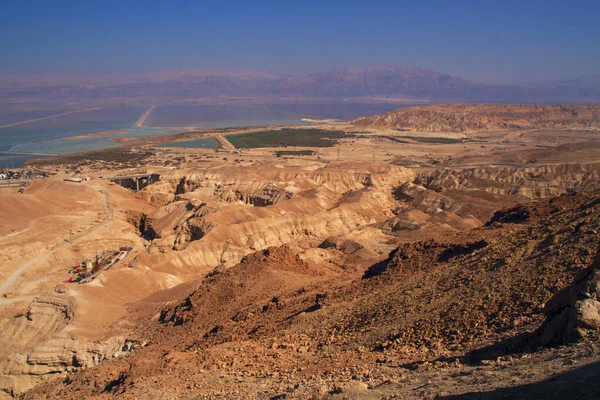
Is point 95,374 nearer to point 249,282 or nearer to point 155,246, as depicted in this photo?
point 249,282

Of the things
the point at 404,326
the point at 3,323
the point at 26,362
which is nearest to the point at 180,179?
the point at 3,323

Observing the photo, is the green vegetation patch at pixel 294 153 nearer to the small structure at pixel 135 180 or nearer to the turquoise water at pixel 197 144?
the turquoise water at pixel 197 144

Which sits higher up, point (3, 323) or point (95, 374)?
point (95, 374)

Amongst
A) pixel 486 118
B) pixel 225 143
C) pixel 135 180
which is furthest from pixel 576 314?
pixel 486 118

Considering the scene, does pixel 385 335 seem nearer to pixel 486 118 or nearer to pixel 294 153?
pixel 294 153

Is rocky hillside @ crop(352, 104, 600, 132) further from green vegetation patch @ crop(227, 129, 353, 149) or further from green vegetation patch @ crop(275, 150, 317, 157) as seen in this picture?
green vegetation patch @ crop(275, 150, 317, 157)

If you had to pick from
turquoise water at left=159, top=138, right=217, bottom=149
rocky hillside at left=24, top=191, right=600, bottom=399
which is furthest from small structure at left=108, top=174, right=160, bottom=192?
rocky hillside at left=24, top=191, right=600, bottom=399
